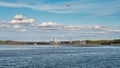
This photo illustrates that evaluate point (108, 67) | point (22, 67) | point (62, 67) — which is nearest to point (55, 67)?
point (62, 67)

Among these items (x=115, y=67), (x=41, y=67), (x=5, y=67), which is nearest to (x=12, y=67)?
(x=5, y=67)

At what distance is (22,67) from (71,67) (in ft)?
30.9

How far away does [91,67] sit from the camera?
62062mm

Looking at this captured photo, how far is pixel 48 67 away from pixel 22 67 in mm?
4993

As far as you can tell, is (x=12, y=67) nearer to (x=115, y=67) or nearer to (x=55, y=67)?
(x=55, y=67)

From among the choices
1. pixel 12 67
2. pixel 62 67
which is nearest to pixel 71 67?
pixel 62 67

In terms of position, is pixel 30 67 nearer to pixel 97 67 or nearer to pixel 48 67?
pixel 48 67

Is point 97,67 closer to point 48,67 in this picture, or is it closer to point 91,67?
point 91,67

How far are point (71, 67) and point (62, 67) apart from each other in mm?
1729

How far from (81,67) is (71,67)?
1.92m

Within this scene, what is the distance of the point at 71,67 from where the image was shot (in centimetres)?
6241

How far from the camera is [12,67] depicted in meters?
62.2

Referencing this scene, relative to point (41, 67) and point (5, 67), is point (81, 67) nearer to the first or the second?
point (41, 67)

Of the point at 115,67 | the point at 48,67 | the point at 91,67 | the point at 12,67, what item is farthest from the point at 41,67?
the point at 115,67
